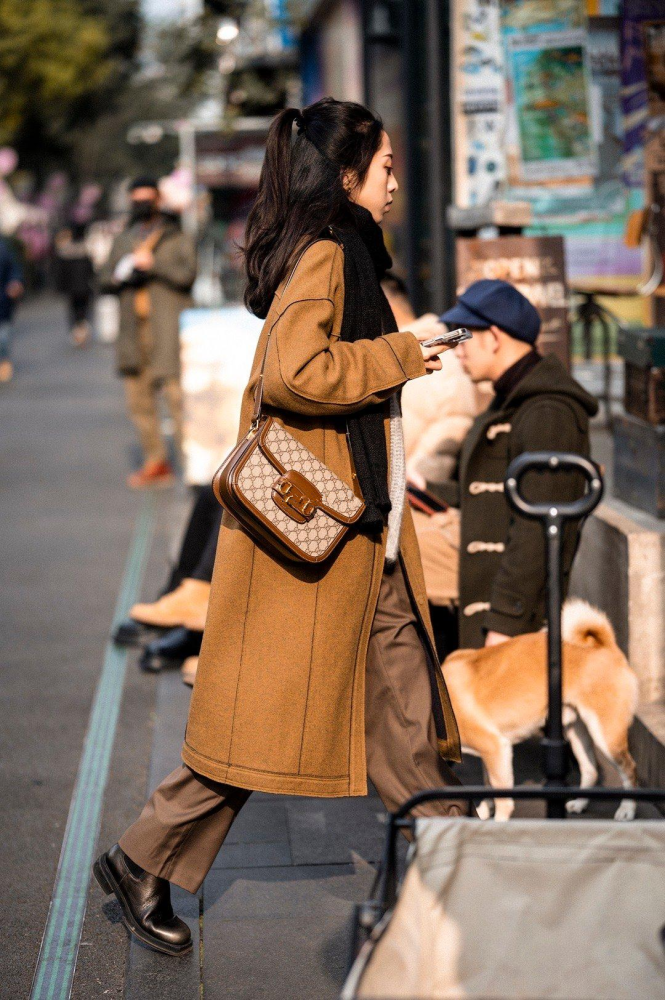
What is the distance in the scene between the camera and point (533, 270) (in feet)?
18.6

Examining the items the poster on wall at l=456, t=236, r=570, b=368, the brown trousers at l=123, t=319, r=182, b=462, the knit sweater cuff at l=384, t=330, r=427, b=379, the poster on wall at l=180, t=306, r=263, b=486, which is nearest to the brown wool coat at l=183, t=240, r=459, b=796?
the knit sweater cuff at l=384, t=330, r=427, b=379

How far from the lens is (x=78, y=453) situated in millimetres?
12883

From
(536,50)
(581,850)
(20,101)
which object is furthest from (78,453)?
(20,101)

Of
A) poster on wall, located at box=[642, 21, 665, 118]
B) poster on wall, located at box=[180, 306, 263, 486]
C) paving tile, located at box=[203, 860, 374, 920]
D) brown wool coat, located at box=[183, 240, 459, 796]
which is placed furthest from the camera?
poster on wall, located at box=[180, 306, 263, 486]

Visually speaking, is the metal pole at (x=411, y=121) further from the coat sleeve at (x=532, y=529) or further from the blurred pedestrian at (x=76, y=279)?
the blurred pedestrian at (x=76, y=279)

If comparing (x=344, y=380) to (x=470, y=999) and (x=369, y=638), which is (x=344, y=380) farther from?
(x=470, y=999)

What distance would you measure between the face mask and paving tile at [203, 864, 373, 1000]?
23.9 ft

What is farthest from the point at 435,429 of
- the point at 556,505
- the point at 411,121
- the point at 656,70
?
the point at 411,121

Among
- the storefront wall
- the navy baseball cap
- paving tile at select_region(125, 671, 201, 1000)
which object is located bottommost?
paving tile at select_region(125, 671, 201, 1000)

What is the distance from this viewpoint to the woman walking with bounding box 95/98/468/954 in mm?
2992

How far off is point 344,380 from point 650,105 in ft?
13.5

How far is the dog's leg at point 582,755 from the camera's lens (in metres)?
4.26

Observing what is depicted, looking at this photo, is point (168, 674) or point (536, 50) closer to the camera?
point (168, 674)

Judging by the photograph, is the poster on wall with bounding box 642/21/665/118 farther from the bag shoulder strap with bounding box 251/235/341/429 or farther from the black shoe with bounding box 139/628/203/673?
the bag shoulder strap with bounding box 251/235/341/429
